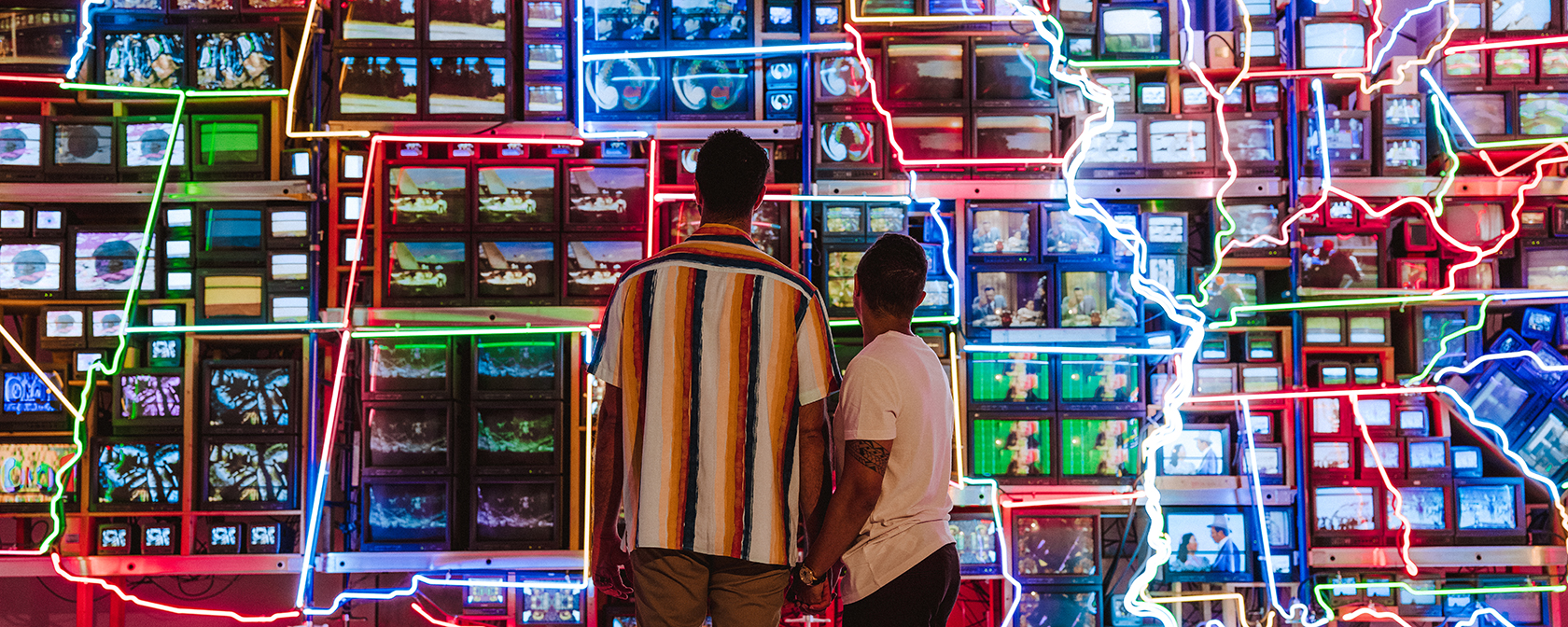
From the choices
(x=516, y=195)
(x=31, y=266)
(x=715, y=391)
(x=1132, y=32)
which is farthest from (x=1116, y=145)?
(x=31, y=266)

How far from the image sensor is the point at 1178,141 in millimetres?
4242

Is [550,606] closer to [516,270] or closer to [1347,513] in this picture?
[516,270]

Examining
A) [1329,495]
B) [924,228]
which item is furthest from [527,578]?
[1329,495]

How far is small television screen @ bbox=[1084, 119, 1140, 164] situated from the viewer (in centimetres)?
422

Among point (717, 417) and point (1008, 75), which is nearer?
point (717, 417)

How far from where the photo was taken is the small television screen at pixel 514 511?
3.84 meters

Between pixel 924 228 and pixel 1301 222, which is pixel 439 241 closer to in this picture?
pixel 924 228

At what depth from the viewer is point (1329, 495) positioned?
165 inches

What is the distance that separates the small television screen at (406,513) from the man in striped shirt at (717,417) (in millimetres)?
2105

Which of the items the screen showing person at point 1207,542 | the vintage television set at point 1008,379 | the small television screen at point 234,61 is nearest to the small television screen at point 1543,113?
the screen showing person at point 1207,542

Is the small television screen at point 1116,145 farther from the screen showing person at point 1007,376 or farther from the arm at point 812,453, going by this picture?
the arm at point 812,453

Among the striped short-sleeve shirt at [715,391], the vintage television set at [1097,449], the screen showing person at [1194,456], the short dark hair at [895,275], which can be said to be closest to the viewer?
the striped short-sleeve shirt at [715,391]

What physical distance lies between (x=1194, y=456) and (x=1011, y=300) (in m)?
1.07

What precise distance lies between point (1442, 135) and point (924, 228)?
226cm
